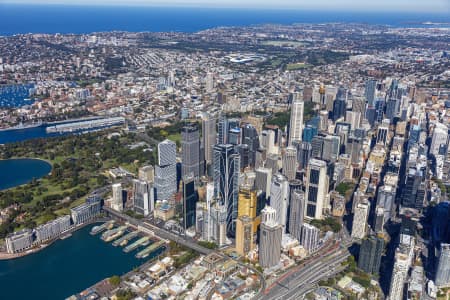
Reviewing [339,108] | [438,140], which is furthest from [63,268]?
[339,108]

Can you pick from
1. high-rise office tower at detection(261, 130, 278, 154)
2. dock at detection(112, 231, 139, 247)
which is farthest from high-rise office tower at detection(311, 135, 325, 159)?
dock at detection(112, 231, 139, 247)

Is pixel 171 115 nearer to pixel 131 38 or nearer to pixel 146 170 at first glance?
pixel 146 170

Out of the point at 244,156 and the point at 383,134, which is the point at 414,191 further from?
the point at 383,134

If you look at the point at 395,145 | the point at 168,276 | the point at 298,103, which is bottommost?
the point at 168,276

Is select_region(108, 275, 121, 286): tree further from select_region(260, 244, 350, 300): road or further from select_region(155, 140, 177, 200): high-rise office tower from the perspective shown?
select_region(155, 140, 177, 200): high-rise office tower

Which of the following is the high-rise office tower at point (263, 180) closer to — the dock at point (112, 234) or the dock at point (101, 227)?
the dock at point (112, 234)

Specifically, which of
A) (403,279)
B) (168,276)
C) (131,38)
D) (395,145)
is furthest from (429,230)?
(131,38)
